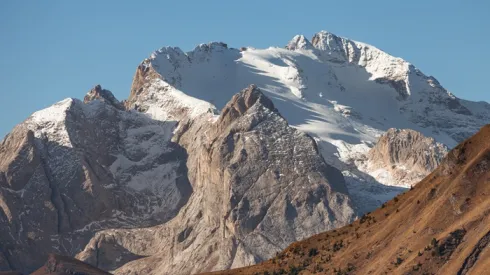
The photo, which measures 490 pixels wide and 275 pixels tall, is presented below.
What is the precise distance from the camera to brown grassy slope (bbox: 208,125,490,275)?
379ft

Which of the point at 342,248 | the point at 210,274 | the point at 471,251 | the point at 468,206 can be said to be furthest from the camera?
the point at 210,274

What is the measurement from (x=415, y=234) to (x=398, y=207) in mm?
13189

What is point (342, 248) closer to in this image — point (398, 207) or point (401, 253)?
point (398, 207)

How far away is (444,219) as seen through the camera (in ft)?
396

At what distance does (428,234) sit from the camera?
12069cm

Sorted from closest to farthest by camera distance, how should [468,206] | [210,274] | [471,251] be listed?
[471,251] < [468,206] < [210,274]

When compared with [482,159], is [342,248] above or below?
below

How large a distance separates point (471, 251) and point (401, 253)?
9200 millimetres

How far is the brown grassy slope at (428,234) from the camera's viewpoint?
115562 mm

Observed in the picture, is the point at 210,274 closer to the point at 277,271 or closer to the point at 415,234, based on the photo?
the point at 277,271

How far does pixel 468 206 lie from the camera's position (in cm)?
12044

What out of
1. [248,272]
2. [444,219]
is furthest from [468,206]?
[248,272]

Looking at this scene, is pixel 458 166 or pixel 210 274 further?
pixel 210 274

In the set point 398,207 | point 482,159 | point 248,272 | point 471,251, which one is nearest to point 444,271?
point 471,251
